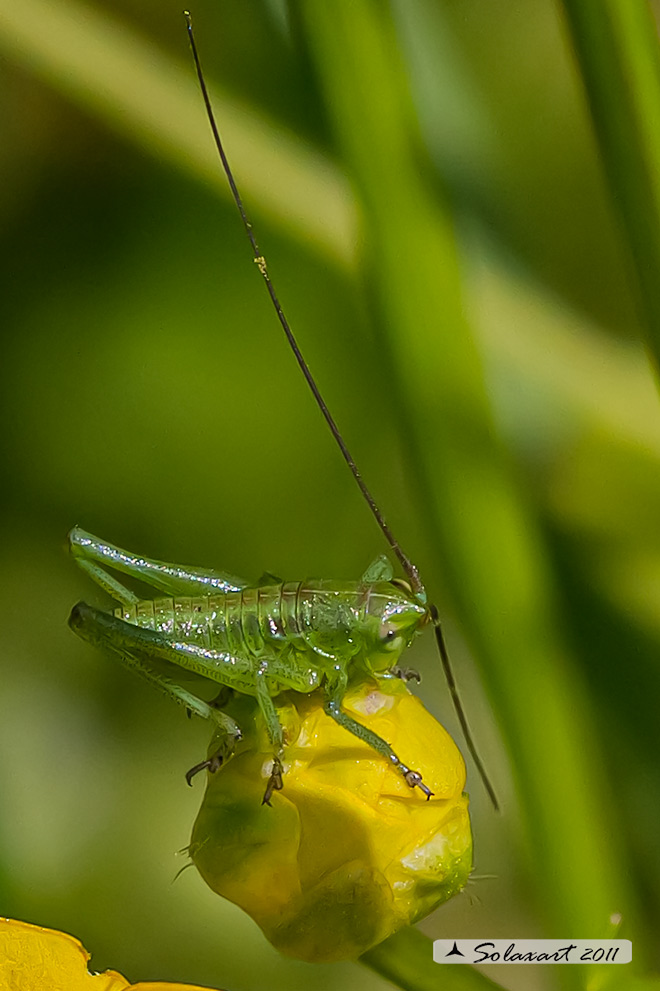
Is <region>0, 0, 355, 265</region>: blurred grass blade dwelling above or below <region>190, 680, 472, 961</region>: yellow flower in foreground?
above

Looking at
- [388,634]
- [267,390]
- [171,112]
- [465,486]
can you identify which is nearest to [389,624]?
[388,634]

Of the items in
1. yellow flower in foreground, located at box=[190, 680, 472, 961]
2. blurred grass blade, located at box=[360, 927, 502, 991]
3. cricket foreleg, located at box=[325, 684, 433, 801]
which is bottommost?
blurred grass blade, located at box=[360, 927, 502, 991]

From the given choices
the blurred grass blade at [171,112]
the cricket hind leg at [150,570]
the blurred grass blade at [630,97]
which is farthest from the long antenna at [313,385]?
the blurred grass blade at [630,97]

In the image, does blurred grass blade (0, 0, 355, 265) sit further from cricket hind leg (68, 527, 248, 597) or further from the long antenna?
cricket hind leg (68, 527, 248, 597)

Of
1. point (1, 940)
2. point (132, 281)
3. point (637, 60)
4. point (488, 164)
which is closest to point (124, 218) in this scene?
point (132, 281)

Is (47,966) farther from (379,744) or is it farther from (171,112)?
(171,112)

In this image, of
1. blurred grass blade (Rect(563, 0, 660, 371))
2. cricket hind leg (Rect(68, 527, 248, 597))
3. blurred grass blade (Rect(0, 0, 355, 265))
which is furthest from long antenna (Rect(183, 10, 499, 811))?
blurred grass blade (Rect(563, 0, 660, 371))
